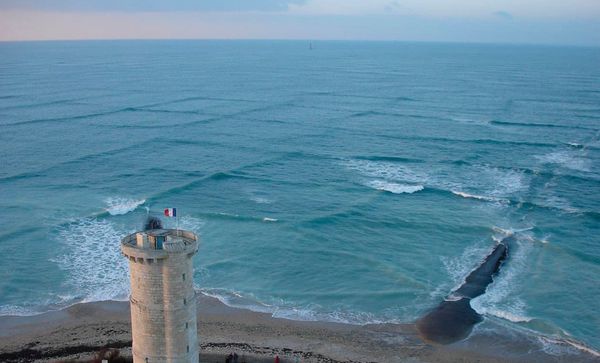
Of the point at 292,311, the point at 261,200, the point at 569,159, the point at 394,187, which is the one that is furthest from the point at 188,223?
the point at 569,159

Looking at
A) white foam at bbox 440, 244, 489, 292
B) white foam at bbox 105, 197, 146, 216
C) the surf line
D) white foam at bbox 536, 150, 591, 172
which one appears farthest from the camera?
white foam at bbox 536, 150, 591, 172

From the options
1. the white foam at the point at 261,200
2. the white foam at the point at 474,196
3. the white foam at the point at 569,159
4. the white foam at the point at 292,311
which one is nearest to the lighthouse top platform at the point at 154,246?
the white foam at the point at 292,311

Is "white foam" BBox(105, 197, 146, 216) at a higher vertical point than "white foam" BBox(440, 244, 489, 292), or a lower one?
higher

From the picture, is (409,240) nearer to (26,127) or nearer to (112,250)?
(112,250)

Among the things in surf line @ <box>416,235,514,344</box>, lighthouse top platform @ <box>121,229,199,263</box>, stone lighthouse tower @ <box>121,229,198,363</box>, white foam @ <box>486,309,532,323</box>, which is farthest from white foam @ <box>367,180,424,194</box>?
lighthouse top platform @ <box>121,229,199,263</box>

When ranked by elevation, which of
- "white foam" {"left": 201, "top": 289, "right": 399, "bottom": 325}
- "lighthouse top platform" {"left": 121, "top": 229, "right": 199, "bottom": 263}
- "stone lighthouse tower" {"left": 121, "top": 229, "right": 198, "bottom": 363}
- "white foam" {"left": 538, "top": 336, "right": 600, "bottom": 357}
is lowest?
"white foam" {"left": 538, "top": 336, "right": 600, "bottom": 357}

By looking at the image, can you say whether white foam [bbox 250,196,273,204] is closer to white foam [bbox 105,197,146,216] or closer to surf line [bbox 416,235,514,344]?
white foam [bbox 105,197,146,216]
